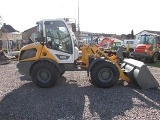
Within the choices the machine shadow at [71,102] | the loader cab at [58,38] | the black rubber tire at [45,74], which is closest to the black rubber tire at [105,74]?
the machine shadow at [71,102]

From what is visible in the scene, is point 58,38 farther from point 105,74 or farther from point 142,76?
point 142,76

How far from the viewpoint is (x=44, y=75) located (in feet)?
26.8

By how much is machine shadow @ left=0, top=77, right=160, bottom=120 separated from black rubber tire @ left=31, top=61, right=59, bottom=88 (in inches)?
8.4

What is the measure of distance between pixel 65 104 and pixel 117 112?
4.62 feet

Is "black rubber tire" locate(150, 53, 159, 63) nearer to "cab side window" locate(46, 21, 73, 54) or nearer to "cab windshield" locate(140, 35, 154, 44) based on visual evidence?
"cab windshield" locate(140, 35, 154, 44)

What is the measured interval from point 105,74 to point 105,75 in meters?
0.03

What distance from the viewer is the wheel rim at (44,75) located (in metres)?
8.13

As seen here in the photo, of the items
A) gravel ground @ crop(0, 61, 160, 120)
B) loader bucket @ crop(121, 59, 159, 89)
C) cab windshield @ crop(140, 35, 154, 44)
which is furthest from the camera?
cab windshield @ crop(140, 35, 154, 44)

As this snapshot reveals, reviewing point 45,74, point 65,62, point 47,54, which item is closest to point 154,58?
point 65,62

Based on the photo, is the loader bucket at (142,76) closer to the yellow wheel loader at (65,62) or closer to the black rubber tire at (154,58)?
the yellow wheel loader at (65,62)

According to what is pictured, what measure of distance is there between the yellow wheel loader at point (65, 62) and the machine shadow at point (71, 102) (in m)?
0.33

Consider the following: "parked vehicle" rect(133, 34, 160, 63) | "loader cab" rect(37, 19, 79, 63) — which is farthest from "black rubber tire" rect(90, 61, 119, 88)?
"parked vehicle" rect(133, 34, 160, 63)

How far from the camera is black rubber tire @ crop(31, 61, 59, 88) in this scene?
8.08 m

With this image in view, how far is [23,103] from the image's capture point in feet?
21.0
